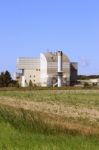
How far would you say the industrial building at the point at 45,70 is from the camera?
166m

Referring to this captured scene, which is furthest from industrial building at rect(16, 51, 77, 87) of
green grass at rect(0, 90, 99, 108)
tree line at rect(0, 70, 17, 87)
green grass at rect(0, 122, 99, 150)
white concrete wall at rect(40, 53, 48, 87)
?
green grass at rect(0, 122, 99, 150)

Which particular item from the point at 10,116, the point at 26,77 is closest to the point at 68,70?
the point at 26,77

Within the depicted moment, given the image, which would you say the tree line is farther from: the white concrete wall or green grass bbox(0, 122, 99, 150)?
green grass bbox(0, 122, 99, 150)

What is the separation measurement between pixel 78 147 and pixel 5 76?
14861cm

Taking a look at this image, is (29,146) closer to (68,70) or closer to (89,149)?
(89,149)

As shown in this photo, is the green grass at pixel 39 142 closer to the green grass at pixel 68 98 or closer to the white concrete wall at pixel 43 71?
the green grass at pixel 68 98

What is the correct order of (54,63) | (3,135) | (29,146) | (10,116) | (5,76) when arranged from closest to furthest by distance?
(29,146) < (3,135) < (10,116) < (5,76) < (54,63)

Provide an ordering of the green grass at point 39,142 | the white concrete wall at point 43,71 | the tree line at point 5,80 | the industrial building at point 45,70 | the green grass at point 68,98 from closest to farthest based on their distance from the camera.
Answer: the green grass at point 39,142 → the green grass at point 68,98 → the tree line at point 5,80 → the industrial building at point 45,70 → the white concrete wall at point 43,71

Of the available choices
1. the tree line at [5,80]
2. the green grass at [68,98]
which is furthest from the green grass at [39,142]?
the tree line at [5,80]

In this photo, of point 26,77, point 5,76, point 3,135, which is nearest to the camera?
point 3,135

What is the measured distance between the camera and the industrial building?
546 feet

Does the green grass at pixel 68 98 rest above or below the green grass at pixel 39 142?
above

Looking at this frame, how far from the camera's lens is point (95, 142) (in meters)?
10.5

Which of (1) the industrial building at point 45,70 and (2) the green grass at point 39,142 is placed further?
(1) the industrial building at point 45,70
